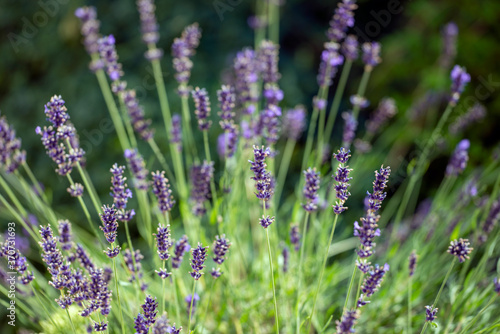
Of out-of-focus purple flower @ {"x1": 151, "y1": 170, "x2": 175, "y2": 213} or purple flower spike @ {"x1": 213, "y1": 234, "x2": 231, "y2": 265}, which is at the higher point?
out-of-focus purple flower @ {"x1": 151, "y1": 170, "x2": 175, "y2": 213}

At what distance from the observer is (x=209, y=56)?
3.37 metres

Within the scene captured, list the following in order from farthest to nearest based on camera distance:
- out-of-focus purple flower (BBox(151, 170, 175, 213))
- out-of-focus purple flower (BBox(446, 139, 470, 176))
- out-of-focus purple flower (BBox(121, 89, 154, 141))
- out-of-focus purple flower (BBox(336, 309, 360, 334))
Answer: out-of-focus purple flower (BBox(121, 89, 154, 141)) → out-of-focus purple flower (BBox(446, 139, 470, 176)) → out-of-focus purple flower (BBox(151, 170, 175, 213)) → out-of-focus purple flower (BBox(336, 309, 360, 334))

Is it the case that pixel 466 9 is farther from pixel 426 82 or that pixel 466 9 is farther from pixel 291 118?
pixel 291 118

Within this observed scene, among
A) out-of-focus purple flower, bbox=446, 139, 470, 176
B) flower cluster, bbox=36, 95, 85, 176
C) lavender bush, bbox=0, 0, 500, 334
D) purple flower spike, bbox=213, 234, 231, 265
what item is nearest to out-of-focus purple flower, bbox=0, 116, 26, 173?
lavender bush, bbox=0, 0, 500, 334

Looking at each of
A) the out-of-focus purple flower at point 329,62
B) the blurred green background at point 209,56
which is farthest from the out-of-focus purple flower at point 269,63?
the blurred green background at point 209,56

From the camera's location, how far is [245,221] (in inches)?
84.0

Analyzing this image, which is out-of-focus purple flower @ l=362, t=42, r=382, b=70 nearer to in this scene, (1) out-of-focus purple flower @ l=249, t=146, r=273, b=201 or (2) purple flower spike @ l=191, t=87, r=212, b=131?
(2) purple flower spike @ l=191, t=87, r=212, b=131

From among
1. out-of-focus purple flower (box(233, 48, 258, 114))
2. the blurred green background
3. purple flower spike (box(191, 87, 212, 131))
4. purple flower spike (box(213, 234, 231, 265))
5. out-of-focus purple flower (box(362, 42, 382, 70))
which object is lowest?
purple flower spike (box(213, 234, 231, 265))

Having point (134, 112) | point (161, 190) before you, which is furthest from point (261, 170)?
point (134, 112)

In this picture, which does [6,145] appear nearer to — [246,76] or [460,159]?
[246,76]

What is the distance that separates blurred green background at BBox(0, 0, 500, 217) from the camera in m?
2.91

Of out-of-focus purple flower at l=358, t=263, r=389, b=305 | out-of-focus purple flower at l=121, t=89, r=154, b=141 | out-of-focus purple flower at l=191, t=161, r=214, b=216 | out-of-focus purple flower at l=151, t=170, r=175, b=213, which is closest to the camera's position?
out-of-focus purple flower at l=358, t=263, r=389, b=305

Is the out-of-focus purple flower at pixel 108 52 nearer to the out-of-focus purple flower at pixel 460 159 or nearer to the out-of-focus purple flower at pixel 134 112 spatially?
the out-of-focus purple flower at pixel 134 112

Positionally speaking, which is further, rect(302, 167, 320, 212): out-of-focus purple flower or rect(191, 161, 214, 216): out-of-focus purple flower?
rect(191, 161, 214, 216): out-of-focus purple flower
